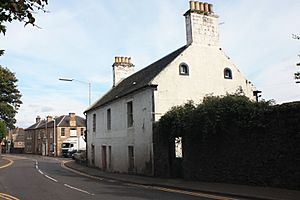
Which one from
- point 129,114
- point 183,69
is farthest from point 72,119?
point 183,69

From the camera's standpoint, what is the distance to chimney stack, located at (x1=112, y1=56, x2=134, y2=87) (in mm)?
36469

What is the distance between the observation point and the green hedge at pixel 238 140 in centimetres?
1377

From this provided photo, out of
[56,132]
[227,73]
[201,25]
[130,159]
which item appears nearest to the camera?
[201,25]

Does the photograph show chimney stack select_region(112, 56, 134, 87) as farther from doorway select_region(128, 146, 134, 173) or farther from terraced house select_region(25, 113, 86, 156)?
terraced house select_region(25, 113, 86, 156)

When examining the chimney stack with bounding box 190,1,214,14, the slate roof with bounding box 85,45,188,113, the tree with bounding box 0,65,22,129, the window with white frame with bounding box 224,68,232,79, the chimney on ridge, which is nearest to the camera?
the slate roof with bounding box 85,45,188,113

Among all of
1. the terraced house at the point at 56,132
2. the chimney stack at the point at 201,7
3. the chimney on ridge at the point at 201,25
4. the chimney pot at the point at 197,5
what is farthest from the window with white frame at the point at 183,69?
the terraced house at the point at 56,132

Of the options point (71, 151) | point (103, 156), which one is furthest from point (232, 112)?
point (71, 151)

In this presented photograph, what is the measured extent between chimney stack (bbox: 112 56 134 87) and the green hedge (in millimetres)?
16634

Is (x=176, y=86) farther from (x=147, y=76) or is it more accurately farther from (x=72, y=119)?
(x=72, y=119)

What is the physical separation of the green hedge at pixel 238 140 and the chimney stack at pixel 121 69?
16.6m

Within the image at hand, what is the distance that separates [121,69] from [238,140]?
22.2 metres

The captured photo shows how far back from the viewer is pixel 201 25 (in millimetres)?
24328

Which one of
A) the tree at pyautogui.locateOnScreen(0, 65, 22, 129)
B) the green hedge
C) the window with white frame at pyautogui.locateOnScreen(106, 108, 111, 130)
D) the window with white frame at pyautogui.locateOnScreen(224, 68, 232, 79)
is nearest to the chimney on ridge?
the window with white frame at pyautogui.locateOnScreen(224, 68, 232, 79)

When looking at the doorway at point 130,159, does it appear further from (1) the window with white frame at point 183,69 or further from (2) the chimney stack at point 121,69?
(2) the chimney stack at point 121,69
